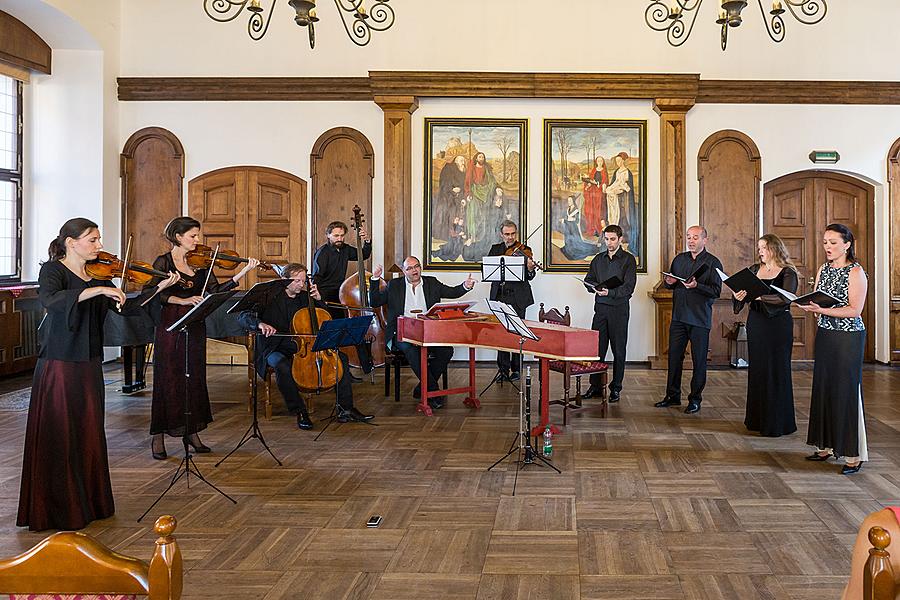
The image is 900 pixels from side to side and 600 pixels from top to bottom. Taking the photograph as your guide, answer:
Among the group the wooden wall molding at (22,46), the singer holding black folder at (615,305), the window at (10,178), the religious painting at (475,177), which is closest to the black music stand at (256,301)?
the singer holding black folder at (615,305)

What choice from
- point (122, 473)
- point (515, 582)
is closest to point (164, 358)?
point (122, 473)

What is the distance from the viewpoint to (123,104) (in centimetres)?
1080

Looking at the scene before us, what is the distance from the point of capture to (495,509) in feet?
16.0

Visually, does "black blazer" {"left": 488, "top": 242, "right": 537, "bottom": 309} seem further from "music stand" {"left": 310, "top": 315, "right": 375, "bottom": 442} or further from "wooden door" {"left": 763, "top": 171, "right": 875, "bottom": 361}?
"wooden door" {"left": 763, "top": 171, "right": 875, "bottom": 361}

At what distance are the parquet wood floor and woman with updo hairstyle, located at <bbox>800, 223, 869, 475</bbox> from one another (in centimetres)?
22

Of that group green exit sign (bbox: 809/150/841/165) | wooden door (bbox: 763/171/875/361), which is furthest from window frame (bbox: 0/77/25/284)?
green exit sign (bbox: 809/150/841/165)

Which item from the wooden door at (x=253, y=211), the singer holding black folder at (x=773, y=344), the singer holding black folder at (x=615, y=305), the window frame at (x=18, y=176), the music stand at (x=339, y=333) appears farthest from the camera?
the wooden door at (x=253, y=211)

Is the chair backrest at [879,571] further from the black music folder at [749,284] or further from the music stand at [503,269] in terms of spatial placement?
the music stand at [503,269]

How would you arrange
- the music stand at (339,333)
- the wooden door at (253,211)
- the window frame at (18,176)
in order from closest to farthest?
the music stand at (339,333), the window frame at (18,176), the wooden door at (253,211)

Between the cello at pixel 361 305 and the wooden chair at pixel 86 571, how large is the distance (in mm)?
6464

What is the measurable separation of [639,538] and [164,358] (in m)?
3.40

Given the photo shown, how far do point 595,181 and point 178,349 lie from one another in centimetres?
624

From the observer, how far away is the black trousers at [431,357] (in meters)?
8.15

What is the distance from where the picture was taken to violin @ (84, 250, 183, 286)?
462 centimetres
